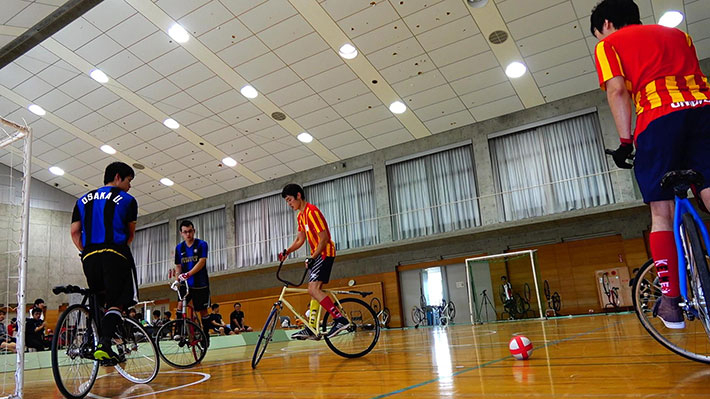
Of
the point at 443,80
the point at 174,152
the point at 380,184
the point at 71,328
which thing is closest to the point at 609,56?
the point at 71,328

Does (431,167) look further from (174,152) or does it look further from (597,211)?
(174,152)

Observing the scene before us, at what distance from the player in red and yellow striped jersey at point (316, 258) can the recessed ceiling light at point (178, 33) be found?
359 inches

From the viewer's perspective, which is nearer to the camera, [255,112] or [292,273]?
[255,112]

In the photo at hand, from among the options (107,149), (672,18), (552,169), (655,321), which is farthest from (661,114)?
(107,149)

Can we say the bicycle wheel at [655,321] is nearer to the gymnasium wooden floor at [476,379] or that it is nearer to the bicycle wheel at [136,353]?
the gymnasium wooden floor at [476,379]

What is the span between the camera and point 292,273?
62.8 ft

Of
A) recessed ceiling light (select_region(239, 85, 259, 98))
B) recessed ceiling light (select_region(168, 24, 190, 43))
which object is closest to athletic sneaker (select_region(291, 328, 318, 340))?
recessed ceiling light (select_region(168, 24, 190, 43))

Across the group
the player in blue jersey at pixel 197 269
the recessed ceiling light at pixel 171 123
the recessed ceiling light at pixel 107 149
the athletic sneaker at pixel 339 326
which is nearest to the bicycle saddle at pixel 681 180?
the athletic sneaker at pixel 339 326

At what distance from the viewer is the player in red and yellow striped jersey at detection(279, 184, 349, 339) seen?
4.05 m

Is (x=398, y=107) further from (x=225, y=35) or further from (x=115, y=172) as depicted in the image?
(x=115, y=172)

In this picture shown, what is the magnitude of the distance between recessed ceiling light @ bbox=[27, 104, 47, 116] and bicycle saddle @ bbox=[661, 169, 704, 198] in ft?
59.1

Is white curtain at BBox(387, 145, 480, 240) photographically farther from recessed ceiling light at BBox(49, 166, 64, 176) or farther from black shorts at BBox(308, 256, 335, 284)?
recessed ceiling light at BBox(49, 166, 64, 176)

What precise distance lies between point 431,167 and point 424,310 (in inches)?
188

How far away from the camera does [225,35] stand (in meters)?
11.9
